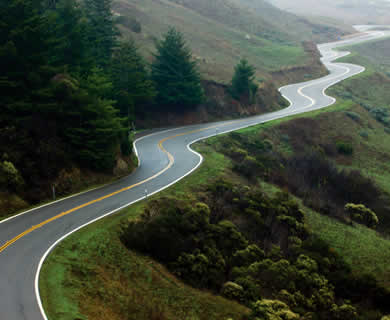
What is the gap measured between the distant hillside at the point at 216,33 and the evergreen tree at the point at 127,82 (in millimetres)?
12586

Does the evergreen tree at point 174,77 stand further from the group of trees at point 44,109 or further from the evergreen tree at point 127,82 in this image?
the group of trees at point 44,109

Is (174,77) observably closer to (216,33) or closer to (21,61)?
(21,61)

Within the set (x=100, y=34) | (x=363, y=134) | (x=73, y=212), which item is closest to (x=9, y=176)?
(x=73, y=212)

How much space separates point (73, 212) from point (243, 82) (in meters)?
36.6

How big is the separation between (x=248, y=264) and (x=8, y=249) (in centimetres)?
1126

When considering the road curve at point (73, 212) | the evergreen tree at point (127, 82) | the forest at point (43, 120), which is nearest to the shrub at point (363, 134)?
the road curve at point (73, 212)

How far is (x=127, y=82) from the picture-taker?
40906mm

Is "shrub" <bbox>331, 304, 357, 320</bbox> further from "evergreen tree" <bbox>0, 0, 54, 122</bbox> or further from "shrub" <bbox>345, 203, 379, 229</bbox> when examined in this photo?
"evergreen tree" <bbox>0, 0, 54, 122</bbox>

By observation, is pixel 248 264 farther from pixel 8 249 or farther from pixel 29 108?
pixel 29 108

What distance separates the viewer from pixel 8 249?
16.5 meters

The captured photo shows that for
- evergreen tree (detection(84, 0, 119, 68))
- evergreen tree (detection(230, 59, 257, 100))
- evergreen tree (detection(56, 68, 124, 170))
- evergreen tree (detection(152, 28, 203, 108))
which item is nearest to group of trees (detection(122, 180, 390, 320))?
evergreen tree (detection(56, 68, 124, 170))

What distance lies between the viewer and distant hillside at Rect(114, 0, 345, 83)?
64812 mm

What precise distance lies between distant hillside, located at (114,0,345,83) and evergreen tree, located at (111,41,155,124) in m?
12.6

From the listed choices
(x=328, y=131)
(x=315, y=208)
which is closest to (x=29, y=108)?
(x=315, y=208)
